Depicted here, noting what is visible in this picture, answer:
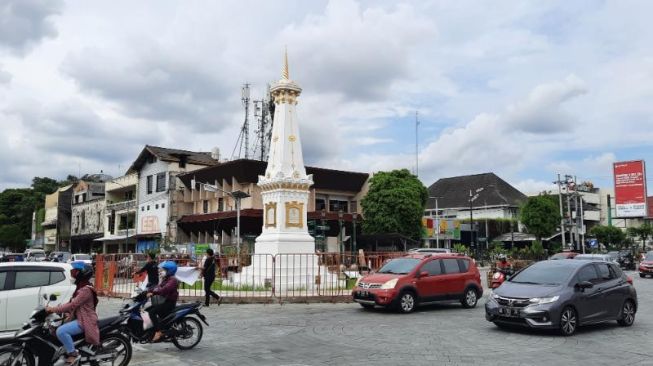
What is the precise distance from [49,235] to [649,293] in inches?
2882

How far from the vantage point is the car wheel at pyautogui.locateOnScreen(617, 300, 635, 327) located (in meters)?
12.6

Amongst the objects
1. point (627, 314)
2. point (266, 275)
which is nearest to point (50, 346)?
point (627, 314)

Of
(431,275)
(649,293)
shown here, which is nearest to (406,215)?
(649,293)

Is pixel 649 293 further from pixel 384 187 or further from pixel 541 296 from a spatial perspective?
pixel 384 187

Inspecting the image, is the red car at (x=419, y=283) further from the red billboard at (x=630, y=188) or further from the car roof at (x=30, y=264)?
the red billboard at (x=630, y=188)

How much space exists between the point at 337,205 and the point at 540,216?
61.7 ft

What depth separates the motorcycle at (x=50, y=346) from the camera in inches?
289

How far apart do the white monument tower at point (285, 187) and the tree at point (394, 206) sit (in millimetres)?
22840

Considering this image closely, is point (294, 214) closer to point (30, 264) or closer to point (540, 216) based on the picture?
point (30, 264)

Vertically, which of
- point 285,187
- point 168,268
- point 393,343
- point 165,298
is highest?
point 285,187

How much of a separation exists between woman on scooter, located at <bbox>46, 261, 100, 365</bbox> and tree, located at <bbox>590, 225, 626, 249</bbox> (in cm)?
6741

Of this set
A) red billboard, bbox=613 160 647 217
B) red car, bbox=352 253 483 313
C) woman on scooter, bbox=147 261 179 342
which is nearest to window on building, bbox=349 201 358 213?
red billboard, bbox=613 160 647 217

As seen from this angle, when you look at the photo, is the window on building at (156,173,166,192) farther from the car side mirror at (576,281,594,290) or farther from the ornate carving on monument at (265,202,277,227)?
the car side mirror at (576,281,594,290)

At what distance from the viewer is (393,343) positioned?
34.0 feet
